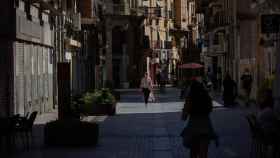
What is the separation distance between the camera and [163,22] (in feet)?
358

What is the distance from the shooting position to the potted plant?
33750 mm

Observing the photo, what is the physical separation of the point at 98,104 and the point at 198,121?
1912 cm

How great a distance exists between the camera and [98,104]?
33969 millimetres

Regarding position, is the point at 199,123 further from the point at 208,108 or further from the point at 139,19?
the point at 139,19

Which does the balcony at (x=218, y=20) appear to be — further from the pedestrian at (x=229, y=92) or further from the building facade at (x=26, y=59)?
the building facade at (x=26, y=59)

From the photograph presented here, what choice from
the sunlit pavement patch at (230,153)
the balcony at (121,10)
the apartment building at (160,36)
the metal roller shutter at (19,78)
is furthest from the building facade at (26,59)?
the apartment building at (160,36)

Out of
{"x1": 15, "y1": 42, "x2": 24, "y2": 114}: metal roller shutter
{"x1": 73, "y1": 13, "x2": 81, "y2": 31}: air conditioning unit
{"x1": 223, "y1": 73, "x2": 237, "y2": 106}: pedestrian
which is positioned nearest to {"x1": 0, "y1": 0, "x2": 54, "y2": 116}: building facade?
{"x1": 15, "y1": 42, "x2": 24, "y2": 114}: metal roller shutter

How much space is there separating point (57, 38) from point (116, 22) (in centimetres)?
4668

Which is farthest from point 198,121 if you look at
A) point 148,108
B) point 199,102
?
point 148,108

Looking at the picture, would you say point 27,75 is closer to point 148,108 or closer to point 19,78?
point 19,78

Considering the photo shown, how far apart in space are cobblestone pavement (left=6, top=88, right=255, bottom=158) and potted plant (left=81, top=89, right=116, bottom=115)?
1496 mm

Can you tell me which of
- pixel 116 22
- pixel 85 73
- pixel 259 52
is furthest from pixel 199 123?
pixel 116 22

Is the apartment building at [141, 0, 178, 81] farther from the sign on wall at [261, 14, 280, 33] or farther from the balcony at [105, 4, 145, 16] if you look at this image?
the sign on wall at [261, 14, 280, 33]

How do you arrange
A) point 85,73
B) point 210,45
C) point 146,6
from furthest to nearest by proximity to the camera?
point 146,6, point 210,45, point 85,73
